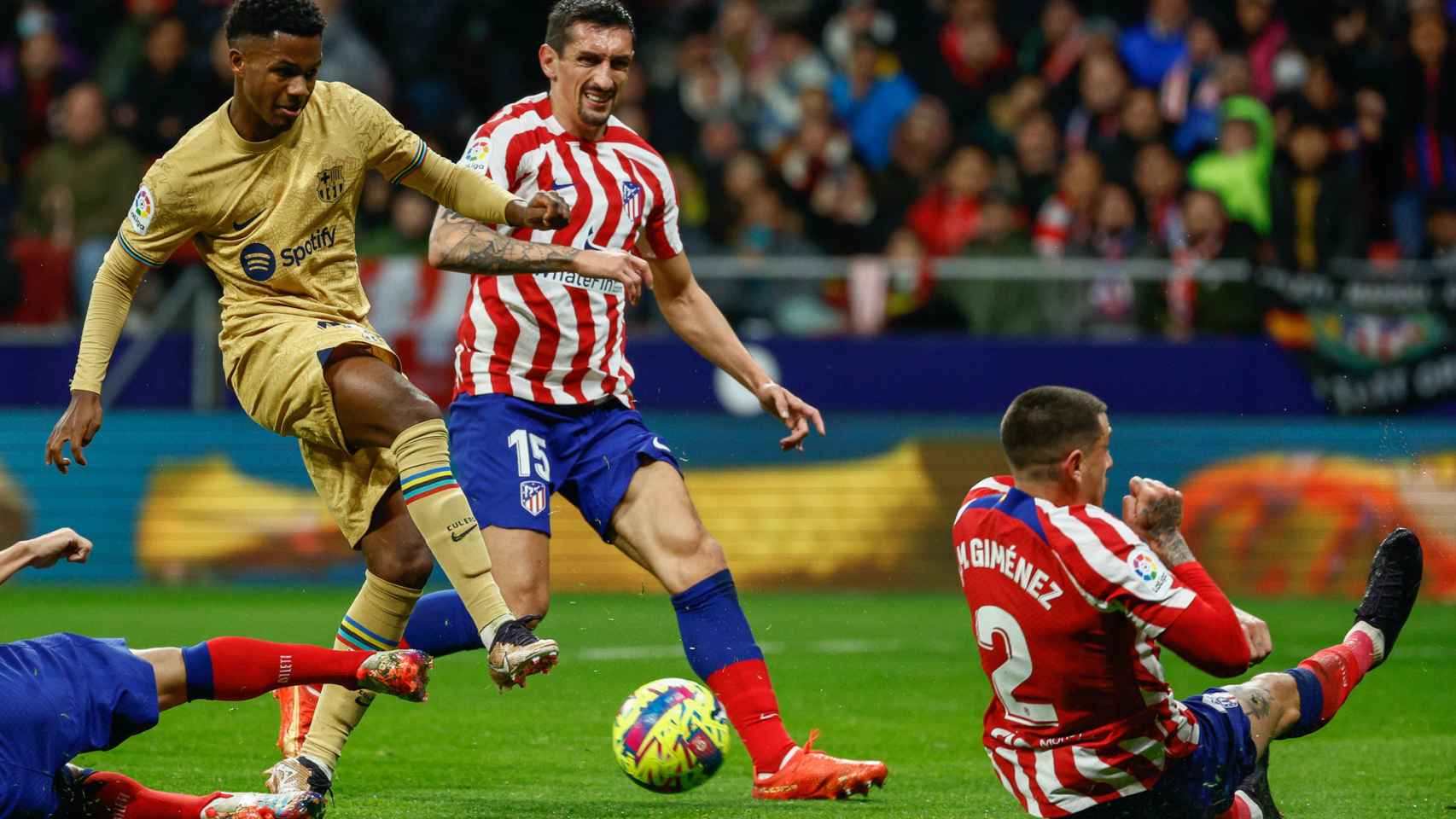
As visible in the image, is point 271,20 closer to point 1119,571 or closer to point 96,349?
point 96,349

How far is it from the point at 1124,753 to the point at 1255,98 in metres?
10.4

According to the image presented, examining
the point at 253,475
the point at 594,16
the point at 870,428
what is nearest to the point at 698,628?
the point at 594,16

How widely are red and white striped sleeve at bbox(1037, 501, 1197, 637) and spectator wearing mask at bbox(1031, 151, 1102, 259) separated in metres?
9.37

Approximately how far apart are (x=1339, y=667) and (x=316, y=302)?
338 centimetres

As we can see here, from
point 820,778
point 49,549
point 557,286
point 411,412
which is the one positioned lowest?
point 820,778

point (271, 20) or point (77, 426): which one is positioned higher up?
point (271, 20)

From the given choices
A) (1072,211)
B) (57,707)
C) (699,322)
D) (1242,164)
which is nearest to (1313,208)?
(1242,164)

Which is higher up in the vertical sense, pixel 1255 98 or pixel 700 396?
pixel 1255 98

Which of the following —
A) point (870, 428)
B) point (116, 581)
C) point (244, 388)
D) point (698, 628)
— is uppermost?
point (244, 388)

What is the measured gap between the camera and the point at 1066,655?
4.95m

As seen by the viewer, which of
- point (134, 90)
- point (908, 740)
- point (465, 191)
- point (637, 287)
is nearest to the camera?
point (637, 287)

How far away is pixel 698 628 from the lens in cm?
663

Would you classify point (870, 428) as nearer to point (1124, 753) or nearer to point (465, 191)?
point (465, 191)

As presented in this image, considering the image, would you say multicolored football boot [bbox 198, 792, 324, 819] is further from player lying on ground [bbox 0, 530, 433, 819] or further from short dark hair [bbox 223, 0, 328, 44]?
short dark hair [bbox 223, 0, 328, 44]
